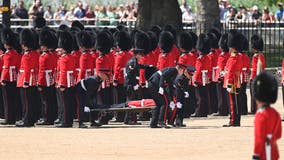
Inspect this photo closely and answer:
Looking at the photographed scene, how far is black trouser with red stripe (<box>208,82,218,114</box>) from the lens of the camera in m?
22.7

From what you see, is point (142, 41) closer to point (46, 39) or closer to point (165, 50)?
point (165, 50)

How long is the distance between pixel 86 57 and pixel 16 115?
1.51 m

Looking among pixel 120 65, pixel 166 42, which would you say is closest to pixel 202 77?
pixel 166 42

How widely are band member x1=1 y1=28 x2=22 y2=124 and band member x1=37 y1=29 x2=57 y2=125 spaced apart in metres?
0.43

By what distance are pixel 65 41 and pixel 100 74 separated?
866 mm

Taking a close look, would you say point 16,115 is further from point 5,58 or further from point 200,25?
point 200,25

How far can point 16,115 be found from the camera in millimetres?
21016

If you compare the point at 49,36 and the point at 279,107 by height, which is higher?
the point at 49,36

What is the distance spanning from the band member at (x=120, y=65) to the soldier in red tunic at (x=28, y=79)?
4.20 ft

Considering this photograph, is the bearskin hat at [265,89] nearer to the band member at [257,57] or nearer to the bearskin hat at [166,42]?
the bearskin hat at [166,42]

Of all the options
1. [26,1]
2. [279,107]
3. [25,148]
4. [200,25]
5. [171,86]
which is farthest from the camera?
[26,1]

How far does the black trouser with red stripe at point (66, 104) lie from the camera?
20.1 metres

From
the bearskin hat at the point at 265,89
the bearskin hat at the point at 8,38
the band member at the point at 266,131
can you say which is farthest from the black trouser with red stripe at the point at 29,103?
the band member at the point at 266,131

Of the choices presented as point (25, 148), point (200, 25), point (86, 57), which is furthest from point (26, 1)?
point (25, 148)
